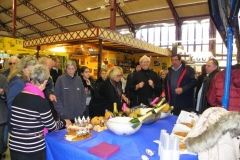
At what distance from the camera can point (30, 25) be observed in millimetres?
18047

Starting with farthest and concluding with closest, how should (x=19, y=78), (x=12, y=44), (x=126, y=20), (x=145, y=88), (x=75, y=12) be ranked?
(x=75, y=12), (x=126, y=20), (x=12, y=44), (x=145, y=88), (x=19, y=78)

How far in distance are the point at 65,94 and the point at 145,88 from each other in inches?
48.4

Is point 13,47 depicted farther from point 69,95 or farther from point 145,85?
point 145,85

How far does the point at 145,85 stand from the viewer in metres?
3.09

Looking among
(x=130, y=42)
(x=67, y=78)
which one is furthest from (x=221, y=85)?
(x=130, y=42)

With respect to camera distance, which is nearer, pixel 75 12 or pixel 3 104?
pixel 3 104

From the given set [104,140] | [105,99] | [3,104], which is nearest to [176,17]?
[105,99]

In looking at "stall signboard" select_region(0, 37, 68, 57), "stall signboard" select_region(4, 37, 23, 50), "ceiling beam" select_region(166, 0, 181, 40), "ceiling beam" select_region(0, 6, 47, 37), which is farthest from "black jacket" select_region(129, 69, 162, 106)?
"ceiling beam" select_region(0, 6, 47, 37)

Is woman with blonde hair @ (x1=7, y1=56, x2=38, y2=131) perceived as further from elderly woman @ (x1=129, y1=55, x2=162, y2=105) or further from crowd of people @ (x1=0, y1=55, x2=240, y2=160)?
elderly woman @ (x1=129, y1=55, x2=162, y2=105)

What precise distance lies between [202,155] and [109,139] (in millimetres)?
642

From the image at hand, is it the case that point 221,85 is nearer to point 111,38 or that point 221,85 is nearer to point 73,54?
point 111,38

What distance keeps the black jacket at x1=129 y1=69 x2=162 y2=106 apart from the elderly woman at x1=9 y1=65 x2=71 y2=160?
1786 mm

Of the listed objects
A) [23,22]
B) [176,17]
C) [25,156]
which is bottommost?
[25,156]

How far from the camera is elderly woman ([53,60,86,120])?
8.54 ft
